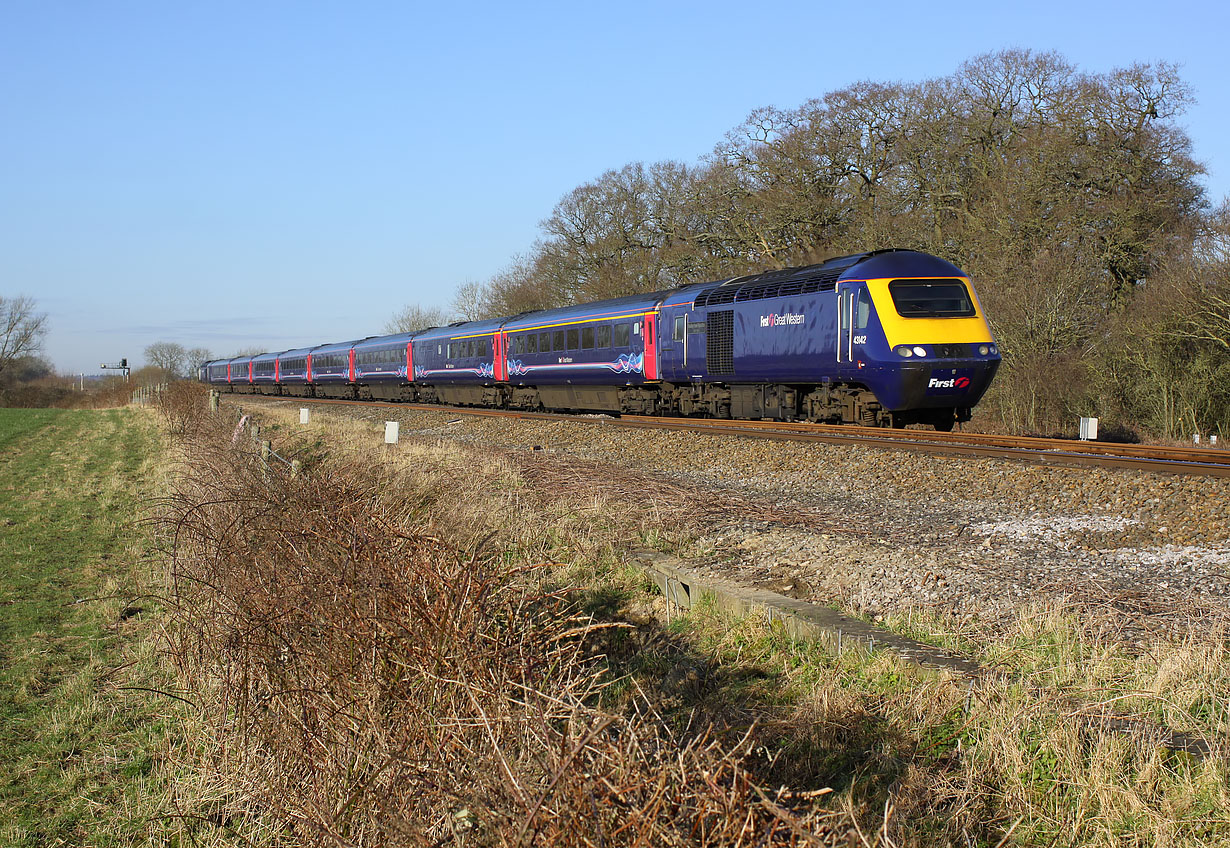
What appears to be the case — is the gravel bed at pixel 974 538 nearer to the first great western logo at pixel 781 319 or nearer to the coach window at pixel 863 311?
the coach window at pixel 863 311

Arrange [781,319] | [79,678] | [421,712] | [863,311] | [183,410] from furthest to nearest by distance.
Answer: [183,410] → [781,319] → [863,311] → [79,678] → [421,712]

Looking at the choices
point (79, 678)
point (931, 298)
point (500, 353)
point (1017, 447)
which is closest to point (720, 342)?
point (931, 298)

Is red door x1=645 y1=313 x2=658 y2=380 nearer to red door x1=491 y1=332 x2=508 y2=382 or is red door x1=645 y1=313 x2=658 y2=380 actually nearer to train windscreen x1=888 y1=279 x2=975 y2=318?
train windscreen x1=888 y1=279 x2=975 y2=318

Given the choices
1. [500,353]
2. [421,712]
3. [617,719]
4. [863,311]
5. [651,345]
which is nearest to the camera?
[617,719]

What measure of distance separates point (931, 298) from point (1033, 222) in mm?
15473

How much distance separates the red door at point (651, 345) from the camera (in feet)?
67.9

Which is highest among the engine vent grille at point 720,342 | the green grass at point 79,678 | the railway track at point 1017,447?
the engine vent grille at point 720,342

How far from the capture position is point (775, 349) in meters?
16.8

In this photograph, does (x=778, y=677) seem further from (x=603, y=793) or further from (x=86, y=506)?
(x=86, y=506)

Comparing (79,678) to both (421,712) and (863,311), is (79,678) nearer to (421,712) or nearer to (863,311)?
(421,712)

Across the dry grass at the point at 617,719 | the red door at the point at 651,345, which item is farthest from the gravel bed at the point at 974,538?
the red door at the point at 651,345

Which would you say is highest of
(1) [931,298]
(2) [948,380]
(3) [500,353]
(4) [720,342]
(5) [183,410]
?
(1) [931,298]

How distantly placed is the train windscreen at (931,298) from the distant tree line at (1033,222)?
7.91m

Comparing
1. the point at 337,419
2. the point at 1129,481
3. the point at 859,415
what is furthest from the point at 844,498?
the point at 337,419
